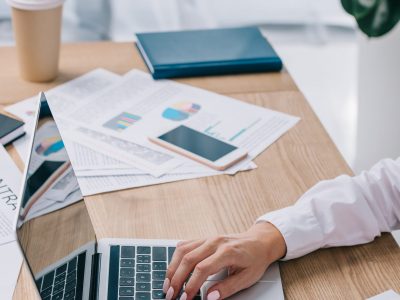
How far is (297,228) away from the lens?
98 cm

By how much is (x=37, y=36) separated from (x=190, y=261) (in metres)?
0.68

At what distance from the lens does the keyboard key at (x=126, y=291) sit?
86cm

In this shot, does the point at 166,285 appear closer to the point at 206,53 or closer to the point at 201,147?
the point at 201,147

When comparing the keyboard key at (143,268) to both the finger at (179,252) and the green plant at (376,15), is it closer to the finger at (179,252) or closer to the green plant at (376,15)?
the finger at (179,252)

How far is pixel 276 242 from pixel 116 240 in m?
0.23

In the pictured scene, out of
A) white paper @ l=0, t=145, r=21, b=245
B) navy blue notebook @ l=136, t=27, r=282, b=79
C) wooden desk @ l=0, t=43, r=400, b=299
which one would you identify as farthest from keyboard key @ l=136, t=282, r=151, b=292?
navy blue notebook @ l=136, t=27, r=282, b=79

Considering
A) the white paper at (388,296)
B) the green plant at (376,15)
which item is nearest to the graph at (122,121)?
the white paper at (388,296)

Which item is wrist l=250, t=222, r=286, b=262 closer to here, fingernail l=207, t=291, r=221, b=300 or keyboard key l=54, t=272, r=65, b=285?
fingernail l=207, t=291, r=221, b=300

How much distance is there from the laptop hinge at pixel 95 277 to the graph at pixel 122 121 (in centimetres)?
39

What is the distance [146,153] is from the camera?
3.89ft

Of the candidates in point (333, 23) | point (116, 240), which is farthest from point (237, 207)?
point (333, 23)

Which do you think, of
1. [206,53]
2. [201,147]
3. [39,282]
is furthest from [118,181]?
[206,53]

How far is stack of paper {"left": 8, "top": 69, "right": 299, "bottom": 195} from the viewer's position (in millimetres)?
1134

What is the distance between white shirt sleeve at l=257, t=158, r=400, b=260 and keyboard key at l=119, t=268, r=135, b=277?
0.71 feet
